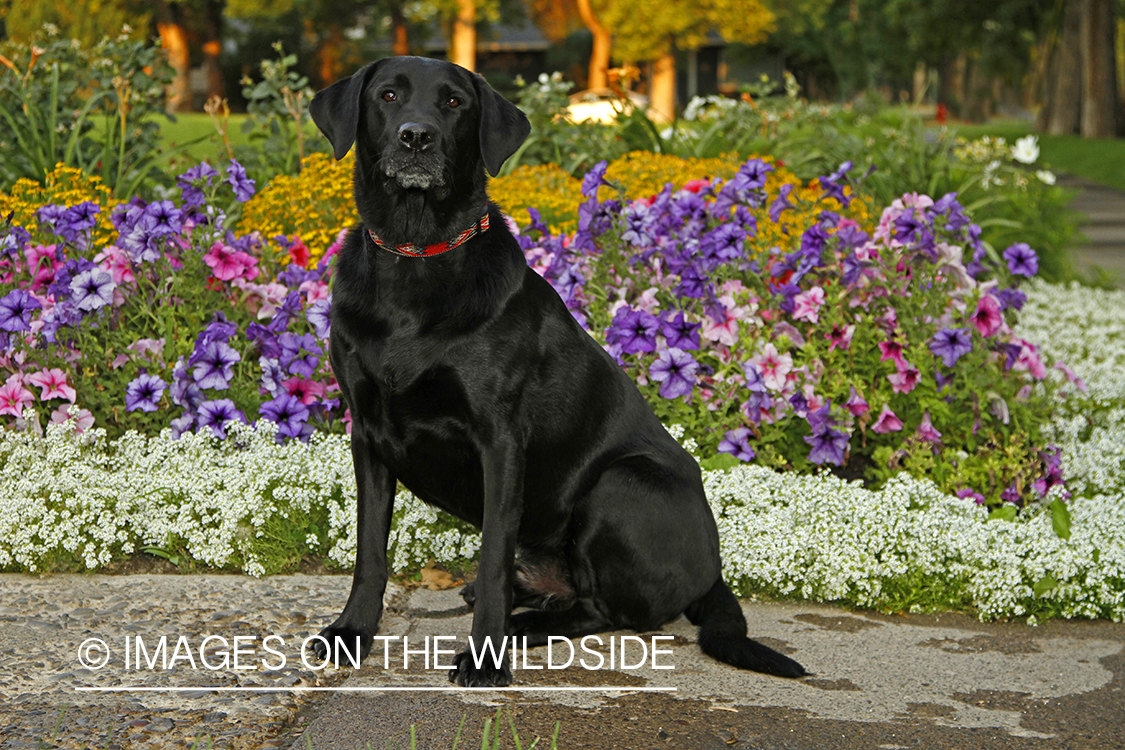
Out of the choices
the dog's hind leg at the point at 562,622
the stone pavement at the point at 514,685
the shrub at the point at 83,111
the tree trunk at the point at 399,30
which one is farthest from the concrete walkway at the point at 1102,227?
the tree trunk at the point at 399,30

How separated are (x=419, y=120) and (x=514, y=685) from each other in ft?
4.67

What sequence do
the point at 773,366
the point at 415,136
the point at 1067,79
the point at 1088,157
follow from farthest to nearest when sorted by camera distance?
the point at 1067,79 → the point at 1088,157 → the point at 773,366 → the point at 415,136

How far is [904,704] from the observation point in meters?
2.86

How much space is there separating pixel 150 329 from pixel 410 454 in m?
2.29

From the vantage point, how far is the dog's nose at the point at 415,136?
8.96ft

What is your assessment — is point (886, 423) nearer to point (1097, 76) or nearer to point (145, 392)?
point (145, 392)

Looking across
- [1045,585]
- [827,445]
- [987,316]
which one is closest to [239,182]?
[827,445]

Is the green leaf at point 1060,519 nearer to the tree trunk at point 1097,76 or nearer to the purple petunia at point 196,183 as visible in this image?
the purple petunia at point 196,183

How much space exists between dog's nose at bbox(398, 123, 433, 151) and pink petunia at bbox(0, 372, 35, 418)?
2.38m

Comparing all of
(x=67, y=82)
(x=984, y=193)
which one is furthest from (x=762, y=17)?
(x=67, y=82)

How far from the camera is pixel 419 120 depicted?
276 cm

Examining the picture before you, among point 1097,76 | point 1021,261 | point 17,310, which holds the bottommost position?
point 17,310

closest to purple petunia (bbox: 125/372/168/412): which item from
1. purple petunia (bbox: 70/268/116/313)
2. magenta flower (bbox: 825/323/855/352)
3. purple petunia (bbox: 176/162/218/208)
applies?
purple petunia (bbox: 70/268/116/313)

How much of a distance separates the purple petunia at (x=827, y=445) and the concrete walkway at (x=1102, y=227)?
6.39 m
